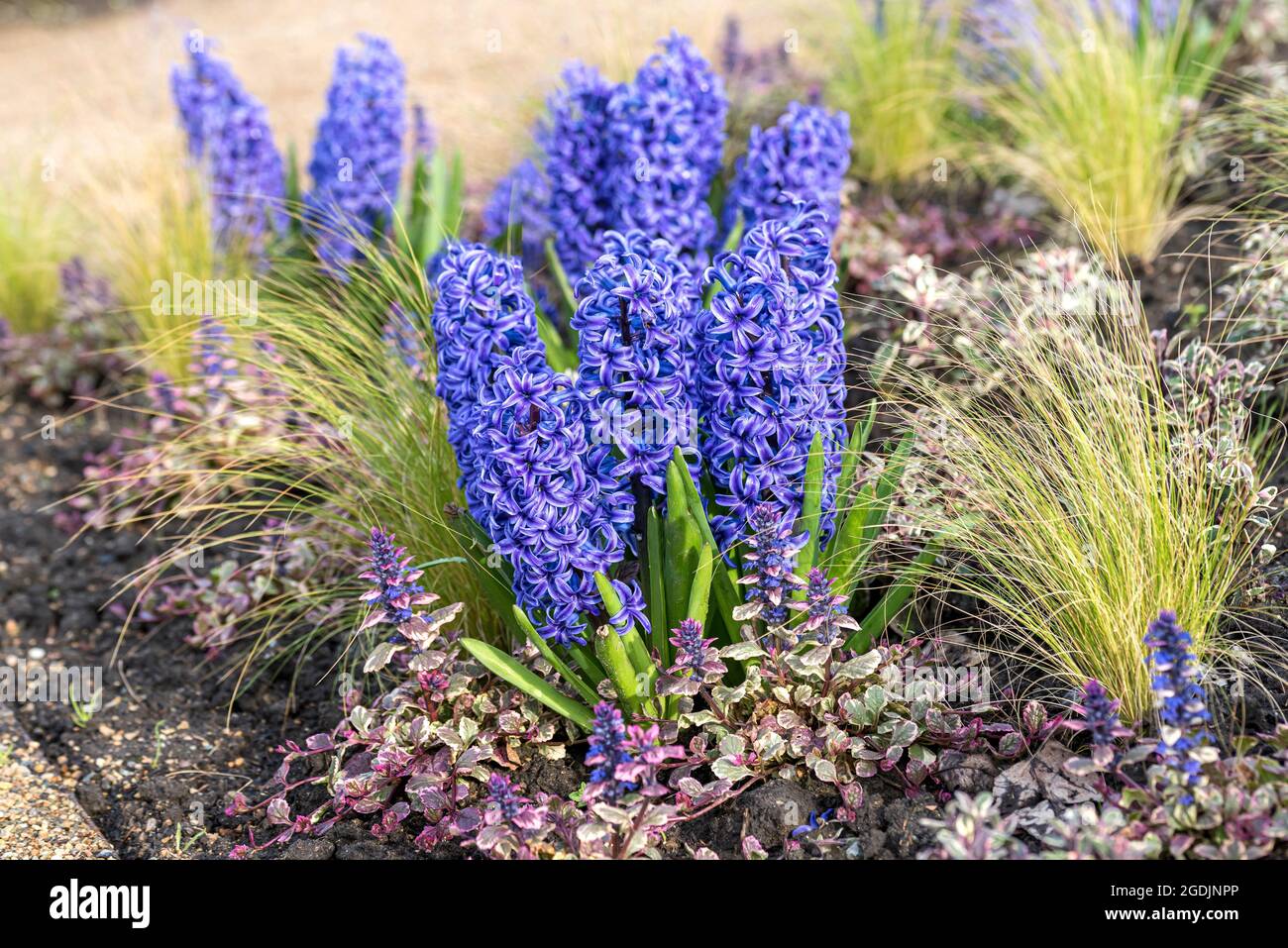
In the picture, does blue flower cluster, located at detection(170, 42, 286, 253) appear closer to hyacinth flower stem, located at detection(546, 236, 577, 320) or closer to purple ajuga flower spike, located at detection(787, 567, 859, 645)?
hyacinth flower stem, located at detection(546, 236, 577, 320)

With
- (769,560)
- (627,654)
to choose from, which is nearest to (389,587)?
(627,654)

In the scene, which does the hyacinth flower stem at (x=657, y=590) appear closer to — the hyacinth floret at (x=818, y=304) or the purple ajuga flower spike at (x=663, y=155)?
the hyacinth floret at (x=818, y=304)

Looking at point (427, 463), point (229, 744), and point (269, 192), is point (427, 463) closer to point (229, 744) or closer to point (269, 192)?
point (229, 744)

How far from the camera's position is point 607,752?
275cm

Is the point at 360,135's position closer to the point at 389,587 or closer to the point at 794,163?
the point at 794,163

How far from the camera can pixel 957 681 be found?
320 cm

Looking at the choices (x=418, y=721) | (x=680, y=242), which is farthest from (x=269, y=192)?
(x=418, y=721)

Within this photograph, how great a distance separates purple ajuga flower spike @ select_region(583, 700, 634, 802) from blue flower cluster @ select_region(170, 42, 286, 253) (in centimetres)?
343

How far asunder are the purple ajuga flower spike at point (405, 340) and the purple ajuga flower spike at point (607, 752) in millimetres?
1507

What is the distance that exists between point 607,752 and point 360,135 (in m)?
3.44

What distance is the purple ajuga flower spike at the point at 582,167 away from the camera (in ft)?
14.1

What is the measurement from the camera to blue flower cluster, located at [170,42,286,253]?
5.31m

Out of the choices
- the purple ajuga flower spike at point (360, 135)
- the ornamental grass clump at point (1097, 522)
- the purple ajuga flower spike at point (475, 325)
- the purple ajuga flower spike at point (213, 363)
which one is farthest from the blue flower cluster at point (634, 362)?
the purple ajuga flower spike at point (360, 135)

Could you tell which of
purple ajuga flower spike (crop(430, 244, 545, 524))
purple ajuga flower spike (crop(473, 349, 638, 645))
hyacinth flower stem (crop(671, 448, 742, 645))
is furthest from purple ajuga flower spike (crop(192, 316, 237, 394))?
hyacinth flower stem (crop(671, 448, 742, 645))
